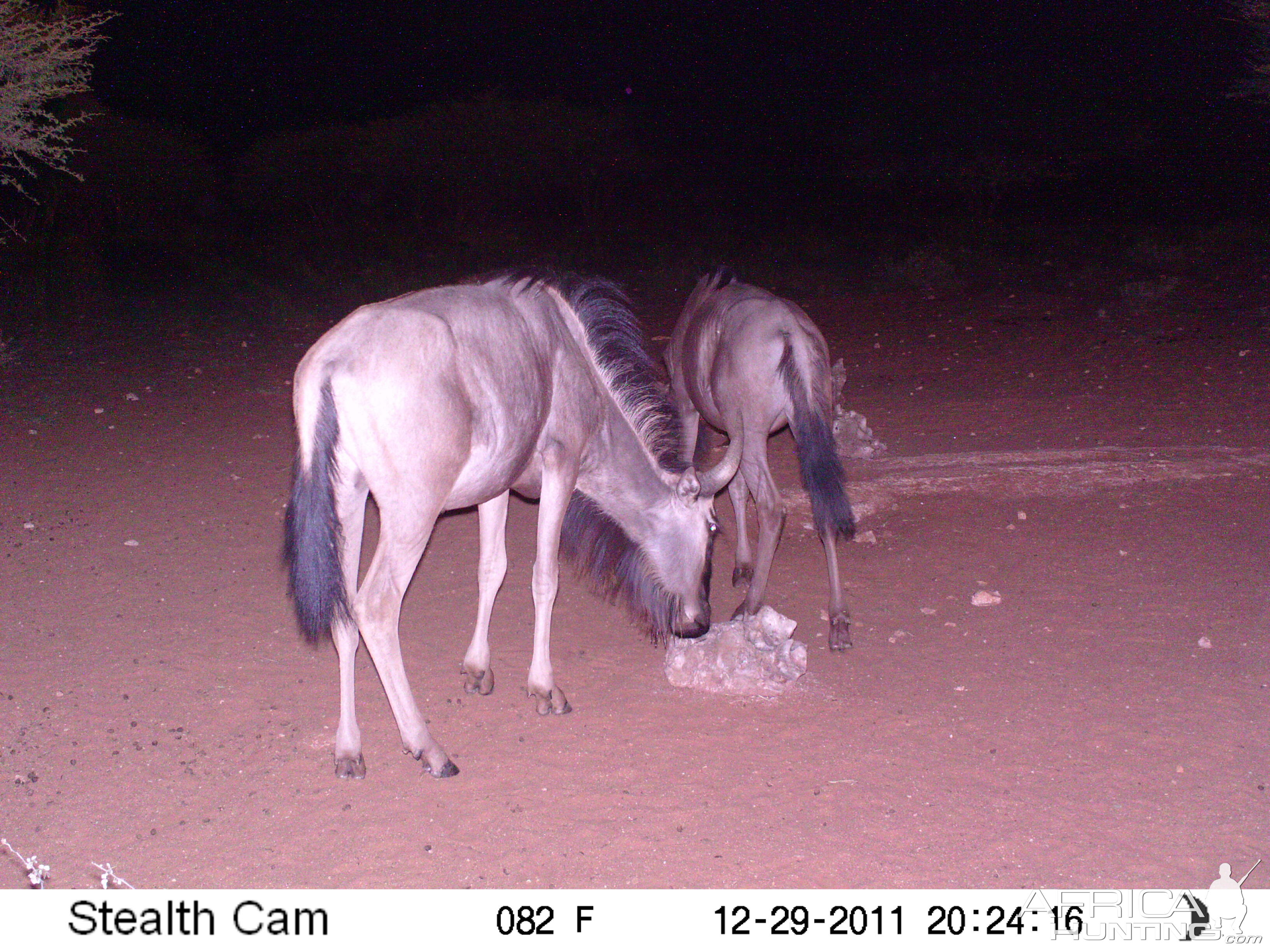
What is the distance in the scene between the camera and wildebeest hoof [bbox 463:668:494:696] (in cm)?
496

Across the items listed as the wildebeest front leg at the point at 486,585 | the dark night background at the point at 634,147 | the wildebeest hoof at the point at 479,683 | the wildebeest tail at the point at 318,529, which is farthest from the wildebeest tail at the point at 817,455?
the dark night background at the point at 634,147

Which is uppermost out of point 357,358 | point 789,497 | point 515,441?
point 357,358

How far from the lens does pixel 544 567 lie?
4945 millimetres

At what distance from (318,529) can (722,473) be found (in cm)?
196

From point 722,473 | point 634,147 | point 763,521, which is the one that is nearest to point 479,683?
point 722,473

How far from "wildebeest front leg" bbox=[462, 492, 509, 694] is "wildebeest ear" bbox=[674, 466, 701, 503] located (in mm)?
897

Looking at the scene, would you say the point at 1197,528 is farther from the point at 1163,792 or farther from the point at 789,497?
the point at 1163,792

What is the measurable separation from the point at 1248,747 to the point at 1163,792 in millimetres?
599

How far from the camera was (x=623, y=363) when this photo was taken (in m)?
5.03

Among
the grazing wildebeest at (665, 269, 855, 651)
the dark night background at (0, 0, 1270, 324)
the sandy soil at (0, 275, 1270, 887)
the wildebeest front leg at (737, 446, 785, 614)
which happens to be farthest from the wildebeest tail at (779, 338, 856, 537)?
the dark night background at (0, 0, 1270, 324)

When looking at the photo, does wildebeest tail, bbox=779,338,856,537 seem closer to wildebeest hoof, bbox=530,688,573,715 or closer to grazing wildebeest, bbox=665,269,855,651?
grazing wildebeest, bbox=665,269,855,651

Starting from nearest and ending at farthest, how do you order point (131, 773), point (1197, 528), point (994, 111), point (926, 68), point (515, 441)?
point (131, 773), point (515, 441), point (1197, 528), point (994, 111), point (926, 68)

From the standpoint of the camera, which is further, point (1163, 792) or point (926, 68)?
point (926, 68)

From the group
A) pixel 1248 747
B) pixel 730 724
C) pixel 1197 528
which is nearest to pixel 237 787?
pixel 730 724
